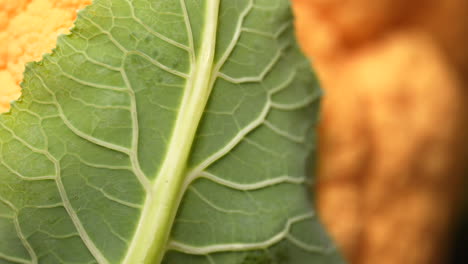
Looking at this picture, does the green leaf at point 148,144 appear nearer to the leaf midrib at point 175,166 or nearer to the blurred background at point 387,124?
the leaf midrib at point 175,166

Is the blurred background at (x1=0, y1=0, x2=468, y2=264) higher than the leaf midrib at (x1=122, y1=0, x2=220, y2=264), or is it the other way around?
the blurred background at (x1=0, y1=0, x2=468, y2=264)

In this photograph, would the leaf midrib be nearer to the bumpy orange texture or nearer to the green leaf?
the green leaf

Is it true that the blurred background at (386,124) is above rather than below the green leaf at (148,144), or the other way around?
above

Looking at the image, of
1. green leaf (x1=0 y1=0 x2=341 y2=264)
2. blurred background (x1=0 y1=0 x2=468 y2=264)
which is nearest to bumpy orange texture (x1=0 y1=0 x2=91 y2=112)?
green leaf (x1=0 y1=0 x2=341 y2=264)

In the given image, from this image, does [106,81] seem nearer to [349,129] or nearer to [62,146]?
[62,146]

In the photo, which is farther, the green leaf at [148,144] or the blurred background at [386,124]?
the blurred background at [386,124]

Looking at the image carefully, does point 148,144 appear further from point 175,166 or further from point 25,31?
point 25,31

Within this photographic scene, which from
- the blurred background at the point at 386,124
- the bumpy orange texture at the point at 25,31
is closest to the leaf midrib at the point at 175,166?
the bumpy orange texture at the point at 25,31
